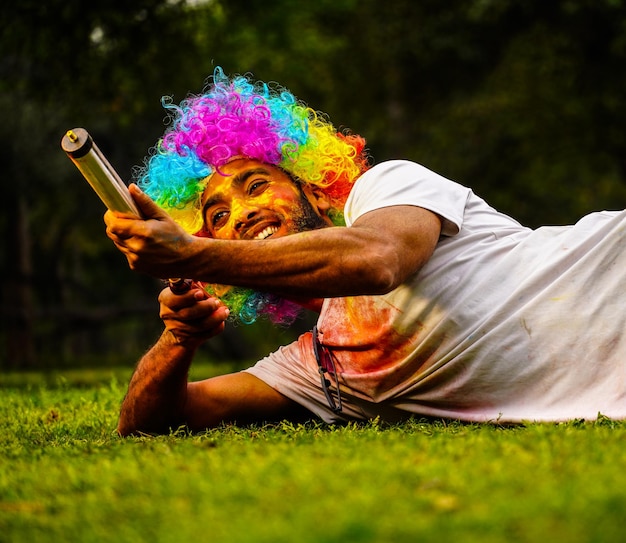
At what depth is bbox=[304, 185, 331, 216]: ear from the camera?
17.0 feet

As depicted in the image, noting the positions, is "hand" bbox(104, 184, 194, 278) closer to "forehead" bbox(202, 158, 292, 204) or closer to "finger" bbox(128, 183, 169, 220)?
"finger" bbox(128, 183, 169, 220)

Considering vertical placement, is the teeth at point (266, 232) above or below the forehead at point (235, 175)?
below

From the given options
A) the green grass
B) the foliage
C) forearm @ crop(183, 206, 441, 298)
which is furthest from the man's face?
the foliage

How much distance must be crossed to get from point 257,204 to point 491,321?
127cm

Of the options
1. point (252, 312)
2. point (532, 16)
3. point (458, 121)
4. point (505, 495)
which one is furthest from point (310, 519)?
point (458, 121)

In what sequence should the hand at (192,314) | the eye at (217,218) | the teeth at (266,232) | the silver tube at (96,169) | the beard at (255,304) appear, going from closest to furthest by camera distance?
the silver tube at (96,169), the hand at (192,314), the teeth at (266,232), the eye at (217,218), the beard at (255,304)

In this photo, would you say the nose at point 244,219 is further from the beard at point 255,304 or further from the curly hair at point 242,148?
the beard at point 255,304

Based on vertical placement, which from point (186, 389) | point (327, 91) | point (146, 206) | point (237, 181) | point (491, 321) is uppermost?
point (327, 91)

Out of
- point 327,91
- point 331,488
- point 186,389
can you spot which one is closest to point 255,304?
point 186,389

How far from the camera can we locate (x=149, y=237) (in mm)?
3609

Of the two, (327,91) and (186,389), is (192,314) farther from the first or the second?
(327,91)

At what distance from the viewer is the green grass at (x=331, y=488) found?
227cm

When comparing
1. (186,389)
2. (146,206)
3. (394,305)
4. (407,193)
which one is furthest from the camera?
(186,389)

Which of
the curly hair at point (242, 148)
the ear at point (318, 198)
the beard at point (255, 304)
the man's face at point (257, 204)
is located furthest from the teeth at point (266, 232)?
the beard at point (255, 304)
